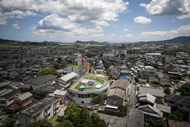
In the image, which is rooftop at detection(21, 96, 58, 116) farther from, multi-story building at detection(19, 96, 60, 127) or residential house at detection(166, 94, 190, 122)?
residential house at detection(166, 94, 190, 122)

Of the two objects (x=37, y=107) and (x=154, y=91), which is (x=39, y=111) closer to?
(x=37, y=107)

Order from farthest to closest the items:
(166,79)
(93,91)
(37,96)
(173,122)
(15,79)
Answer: (15,79)
(166,79)
(37,96)
(93,91)
(173,122)

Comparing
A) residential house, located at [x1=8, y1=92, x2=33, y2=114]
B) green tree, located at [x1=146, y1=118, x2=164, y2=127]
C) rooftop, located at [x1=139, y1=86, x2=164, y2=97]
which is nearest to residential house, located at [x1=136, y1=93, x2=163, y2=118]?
green tree, located at [x1=146, y1=118, x2=164, y2=127]

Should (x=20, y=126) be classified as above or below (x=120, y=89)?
below

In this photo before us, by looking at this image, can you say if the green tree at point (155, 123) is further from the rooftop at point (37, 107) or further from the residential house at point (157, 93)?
the rooftop at point (37, 107)

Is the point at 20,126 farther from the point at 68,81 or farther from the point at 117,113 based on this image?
the point at 68,81

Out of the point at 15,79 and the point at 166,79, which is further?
the point at 15,79

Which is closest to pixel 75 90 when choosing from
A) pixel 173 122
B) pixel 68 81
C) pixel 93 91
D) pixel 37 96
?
pixel 93 91

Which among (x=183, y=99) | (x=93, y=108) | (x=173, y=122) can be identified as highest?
(x=183, y=99)
